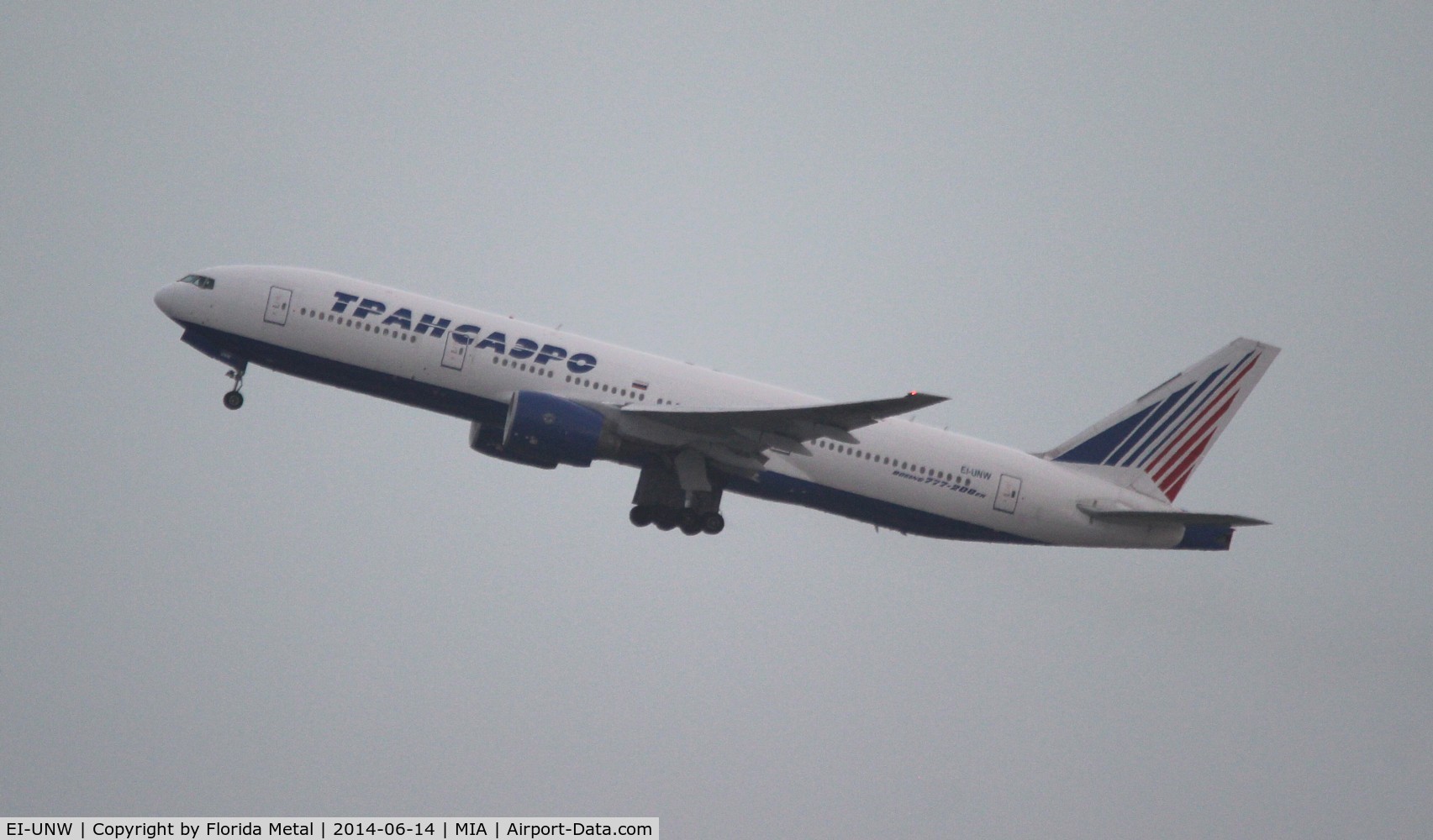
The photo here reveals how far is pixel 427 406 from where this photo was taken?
136 feet

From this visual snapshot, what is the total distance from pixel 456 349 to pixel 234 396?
737 centimetres

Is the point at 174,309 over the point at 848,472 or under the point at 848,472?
over

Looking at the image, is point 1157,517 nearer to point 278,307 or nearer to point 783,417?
point 783,417

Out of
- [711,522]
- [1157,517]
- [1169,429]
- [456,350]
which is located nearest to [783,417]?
[711,522]

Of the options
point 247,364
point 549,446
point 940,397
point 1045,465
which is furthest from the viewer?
point 1045,465

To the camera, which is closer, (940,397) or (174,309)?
(940,397)

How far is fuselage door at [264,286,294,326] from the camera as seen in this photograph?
4103 centimetres

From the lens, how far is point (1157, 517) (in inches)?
1718

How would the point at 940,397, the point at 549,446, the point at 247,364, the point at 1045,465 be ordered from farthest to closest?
the point at 1045,465 < the point at 247,364 < the point at 549,446 < the point at 940,397

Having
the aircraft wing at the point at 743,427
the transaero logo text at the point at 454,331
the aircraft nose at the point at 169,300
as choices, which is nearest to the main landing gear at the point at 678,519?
the aircraft wing at the point at 743,427

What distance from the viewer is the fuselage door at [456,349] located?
40.6m

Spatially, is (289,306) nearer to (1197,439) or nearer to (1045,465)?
(1045,465)

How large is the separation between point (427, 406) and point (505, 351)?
9.15 feet

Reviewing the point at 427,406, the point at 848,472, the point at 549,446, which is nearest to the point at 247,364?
the point at 427,406
